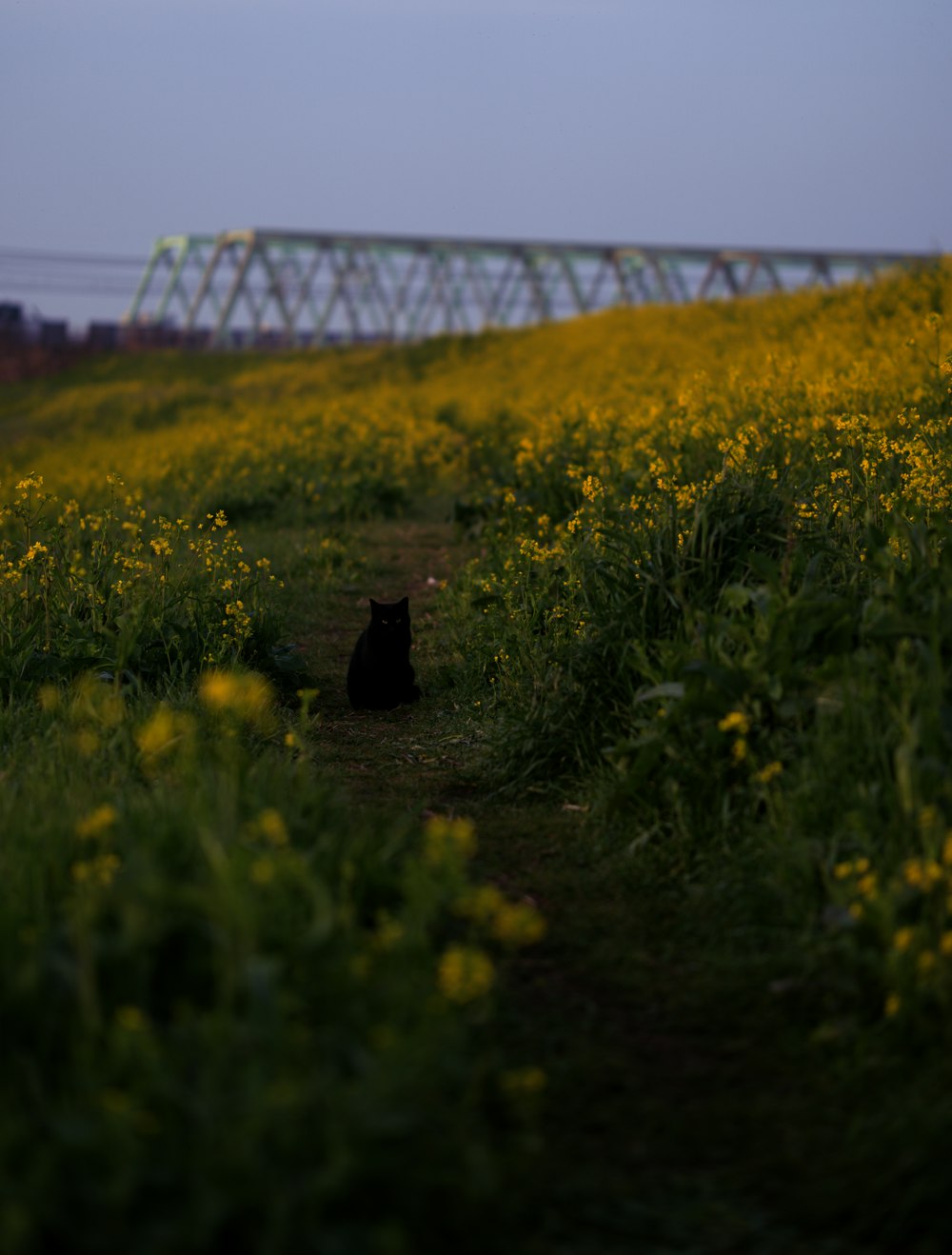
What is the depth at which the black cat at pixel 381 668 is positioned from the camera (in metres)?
4.77

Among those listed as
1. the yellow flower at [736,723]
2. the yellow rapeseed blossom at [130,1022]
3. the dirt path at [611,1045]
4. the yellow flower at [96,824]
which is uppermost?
the yellow flower at [736,723]

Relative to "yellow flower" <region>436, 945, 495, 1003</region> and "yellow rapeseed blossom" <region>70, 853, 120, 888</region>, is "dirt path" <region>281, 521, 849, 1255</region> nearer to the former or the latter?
"yellow flower" <region>436, 945, 495, 1003</region>

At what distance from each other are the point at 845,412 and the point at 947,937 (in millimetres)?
Result: 4067

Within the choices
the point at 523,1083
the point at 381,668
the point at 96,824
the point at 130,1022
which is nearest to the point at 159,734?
the point at 96,824

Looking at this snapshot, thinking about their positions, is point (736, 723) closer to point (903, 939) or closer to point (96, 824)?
point (903, 939)

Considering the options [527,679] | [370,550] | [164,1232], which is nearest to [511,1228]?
[164,1232]

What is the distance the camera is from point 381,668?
4.77 m

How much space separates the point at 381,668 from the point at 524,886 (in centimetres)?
176

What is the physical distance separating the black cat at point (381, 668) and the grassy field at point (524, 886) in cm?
11

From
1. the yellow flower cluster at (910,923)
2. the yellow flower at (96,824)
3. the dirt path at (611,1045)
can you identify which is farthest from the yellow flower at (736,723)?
the yellow flower at (96,824)

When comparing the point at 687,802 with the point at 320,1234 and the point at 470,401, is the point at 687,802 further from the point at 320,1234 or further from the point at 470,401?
the point at 470,401

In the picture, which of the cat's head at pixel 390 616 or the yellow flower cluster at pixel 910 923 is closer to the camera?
the yellow flower cluster at pixel 910 923

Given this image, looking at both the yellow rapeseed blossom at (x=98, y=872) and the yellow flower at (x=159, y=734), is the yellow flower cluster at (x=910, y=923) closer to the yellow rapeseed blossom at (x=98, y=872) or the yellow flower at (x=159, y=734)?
the yellow rapeseed blossom at (x=98, y=872)

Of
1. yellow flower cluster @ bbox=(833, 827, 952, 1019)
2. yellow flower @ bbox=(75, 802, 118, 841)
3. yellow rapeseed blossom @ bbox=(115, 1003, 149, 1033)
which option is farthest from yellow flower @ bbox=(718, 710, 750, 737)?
yellow rapeseed blossom @ bbox=(115, 1003, 149, 1033)
